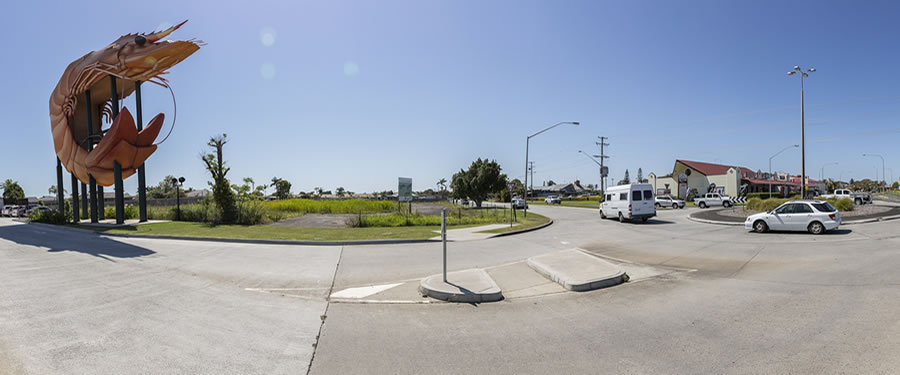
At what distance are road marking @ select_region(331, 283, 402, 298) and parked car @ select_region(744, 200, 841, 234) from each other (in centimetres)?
1608

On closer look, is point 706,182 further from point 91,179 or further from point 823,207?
point 91,179

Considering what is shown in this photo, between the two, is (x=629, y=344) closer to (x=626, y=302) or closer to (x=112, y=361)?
(x=626, y=302)

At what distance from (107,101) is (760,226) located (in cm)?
4156

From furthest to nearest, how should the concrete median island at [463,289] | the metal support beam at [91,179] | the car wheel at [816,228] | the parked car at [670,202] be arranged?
the parked car at [670,202], the metal support beam at [91,179], the car wheel at [816,228], the concrete median island at [463,289]

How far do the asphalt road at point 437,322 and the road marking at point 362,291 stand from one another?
375 mm

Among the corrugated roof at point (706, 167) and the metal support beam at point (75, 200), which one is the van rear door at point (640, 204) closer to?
the metal support beam at point (75, 200)

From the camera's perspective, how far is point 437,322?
5227 millimetres

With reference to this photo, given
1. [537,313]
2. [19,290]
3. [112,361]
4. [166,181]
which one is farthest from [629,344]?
[166,181]

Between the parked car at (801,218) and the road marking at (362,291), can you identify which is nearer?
the road marking at (362,291)

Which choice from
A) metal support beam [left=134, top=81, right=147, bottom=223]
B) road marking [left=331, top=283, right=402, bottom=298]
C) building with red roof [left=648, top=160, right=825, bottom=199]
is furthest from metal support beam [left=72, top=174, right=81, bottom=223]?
building with red roof [left=648, top=160, right=825, bottom=199]

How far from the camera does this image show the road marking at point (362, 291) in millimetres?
6723

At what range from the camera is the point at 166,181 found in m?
95.8

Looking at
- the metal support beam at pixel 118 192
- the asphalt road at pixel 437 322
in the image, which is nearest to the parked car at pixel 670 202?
the asphalt road at pixel 437 322

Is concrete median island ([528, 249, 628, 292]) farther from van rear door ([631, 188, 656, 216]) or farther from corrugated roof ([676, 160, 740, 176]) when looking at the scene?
corrugated roof ([676, 160, 740, 176])
